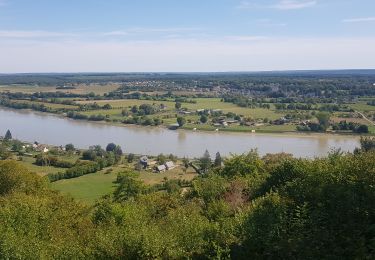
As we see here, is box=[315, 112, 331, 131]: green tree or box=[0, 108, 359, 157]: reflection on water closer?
box=[0, 108, 359, 157]: reflection on water

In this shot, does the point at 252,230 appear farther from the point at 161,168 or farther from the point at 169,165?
the point at 169,165

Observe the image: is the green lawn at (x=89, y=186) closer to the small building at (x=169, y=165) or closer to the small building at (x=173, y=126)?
the small building at (x=169, y=165)

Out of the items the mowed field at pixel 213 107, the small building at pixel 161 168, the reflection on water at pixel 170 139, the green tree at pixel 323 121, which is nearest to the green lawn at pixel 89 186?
the small building at pixel 161 168

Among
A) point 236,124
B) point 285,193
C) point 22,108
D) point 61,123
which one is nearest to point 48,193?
A: point 285,193

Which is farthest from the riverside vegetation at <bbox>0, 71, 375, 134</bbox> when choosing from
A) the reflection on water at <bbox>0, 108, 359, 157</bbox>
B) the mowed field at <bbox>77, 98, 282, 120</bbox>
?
the reflection on water at <bbox>0, 108, 359, 157</bbox>

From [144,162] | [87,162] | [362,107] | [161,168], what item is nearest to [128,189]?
[161,168]

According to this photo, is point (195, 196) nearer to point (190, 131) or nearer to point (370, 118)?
point (190, 131)

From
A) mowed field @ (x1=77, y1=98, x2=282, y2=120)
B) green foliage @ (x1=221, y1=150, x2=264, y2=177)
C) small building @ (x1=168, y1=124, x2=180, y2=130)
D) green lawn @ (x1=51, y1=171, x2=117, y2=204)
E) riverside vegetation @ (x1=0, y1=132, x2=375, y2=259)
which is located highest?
riverside vegetation @ (x1=0, y1=132, x2=375, y2=259)

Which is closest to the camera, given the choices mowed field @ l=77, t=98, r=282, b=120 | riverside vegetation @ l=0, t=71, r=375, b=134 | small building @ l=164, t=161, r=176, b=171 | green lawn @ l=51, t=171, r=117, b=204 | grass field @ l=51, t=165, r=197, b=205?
green lawn @ l=51, t=171, r=117, b=204

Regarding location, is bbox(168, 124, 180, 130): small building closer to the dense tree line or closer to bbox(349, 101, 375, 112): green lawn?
the dense tree line
